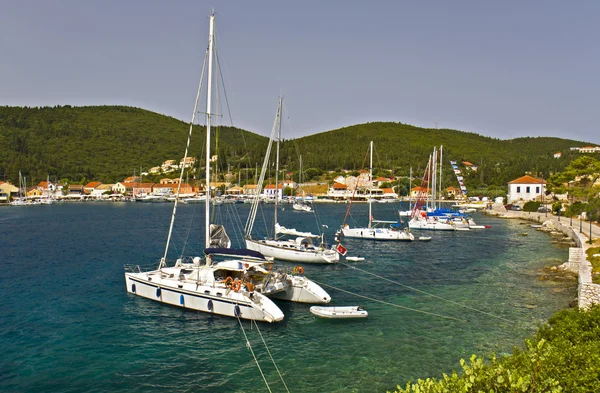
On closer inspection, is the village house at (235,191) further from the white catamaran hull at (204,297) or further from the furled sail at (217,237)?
the white catamaran hull at (204,297)

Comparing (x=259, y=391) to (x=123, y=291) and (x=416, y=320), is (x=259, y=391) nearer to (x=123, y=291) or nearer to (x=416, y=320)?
(x=416, y=320)

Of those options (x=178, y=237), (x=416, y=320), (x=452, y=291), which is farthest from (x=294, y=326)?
(x=178, y=237)

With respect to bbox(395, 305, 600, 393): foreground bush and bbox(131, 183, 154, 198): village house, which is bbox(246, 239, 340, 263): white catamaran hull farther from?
bbox(131, 183, 154, 198): village house

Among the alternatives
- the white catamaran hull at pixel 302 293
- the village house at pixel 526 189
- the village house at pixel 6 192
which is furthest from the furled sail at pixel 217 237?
the village house at pixel 6 192

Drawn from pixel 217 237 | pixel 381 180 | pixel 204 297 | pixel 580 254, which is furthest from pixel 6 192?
pixel 580 254

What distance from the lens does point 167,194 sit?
18275cm

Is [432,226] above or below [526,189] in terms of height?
below

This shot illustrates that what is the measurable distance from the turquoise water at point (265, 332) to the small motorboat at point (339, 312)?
461 mm

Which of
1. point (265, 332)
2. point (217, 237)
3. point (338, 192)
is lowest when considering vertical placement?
point (265, 332)

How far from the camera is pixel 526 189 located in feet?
365

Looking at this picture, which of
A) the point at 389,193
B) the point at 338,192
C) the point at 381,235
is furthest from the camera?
the point at 338,192

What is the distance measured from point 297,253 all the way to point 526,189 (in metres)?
92.3

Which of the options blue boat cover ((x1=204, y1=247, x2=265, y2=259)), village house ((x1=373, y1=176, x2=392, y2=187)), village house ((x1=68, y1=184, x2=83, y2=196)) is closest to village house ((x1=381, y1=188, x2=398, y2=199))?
village house ((x1=373, y1=176, x2=392, y2=187))

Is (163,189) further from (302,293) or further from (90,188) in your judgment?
(302,293)
